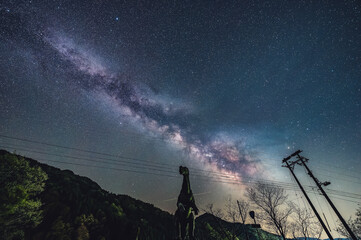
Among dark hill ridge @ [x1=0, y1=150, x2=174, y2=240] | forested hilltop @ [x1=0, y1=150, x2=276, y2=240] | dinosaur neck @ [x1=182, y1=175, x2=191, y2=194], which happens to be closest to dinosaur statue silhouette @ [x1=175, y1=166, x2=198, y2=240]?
dinosaur neck @ [x1=182, y1=175, x2=191, y2=194]

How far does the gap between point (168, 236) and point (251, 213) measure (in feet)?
135

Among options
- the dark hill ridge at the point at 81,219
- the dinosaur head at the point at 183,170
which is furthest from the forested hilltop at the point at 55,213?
the dinosaur head at the point at 183,170

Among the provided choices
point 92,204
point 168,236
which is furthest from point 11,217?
point 168,236

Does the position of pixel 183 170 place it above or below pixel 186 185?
above

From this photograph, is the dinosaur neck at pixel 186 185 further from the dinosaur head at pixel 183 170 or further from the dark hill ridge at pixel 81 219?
the dark hill ridge at pixel 81 219

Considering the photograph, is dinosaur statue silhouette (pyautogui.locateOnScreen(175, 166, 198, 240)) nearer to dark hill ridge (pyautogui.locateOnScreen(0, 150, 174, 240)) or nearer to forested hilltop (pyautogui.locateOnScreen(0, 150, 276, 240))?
forested hilltop (pyautogui.locateOnScreen(0, 150, 276, 240))

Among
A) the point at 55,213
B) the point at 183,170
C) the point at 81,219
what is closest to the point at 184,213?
the point at 183,170

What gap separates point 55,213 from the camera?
28.5m

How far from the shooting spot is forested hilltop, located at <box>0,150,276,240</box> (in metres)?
18.9

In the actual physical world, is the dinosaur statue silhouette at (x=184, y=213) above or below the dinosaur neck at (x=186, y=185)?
below

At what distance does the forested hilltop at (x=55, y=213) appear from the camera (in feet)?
62.1

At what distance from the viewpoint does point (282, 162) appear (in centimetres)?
1423

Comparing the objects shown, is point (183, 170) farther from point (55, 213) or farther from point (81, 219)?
point (55, 213)

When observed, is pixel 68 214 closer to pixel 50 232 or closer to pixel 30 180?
pixel 50 232
